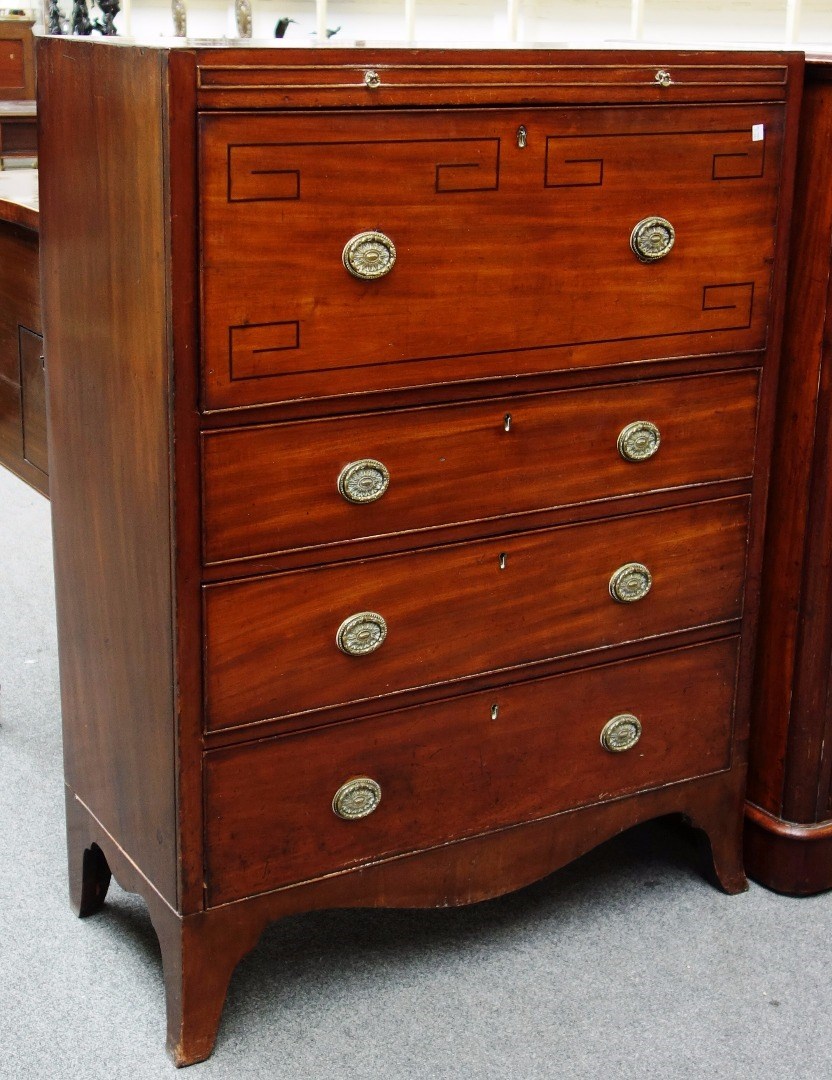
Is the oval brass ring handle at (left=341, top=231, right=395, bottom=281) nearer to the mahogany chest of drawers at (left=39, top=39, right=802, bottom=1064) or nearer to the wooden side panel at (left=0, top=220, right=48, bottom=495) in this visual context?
the mahogany chest of drawers at (left=39, top=39, right=802, bottom=1064)

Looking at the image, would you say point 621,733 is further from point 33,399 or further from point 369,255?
point 33,399

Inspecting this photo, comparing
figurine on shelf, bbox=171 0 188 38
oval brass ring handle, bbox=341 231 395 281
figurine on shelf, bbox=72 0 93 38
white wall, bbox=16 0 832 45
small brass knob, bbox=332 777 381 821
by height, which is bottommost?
small brass knob, bbox=332 777 381 821

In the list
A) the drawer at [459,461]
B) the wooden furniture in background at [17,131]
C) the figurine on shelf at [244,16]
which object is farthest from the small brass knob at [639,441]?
the wooden furniture in background at [17,131]

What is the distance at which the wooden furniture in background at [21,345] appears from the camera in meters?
2.20

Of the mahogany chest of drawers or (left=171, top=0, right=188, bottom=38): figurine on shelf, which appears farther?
(left=171, top=0, right=188, bottom=38): figurine on shelf

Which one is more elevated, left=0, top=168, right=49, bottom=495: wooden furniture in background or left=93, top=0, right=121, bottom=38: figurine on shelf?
left=93, top=0, right=121, bottom=38: figurine on shelf

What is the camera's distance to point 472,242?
5.83 ft

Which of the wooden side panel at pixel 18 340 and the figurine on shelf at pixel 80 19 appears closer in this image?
the wooden side panel at pixel 18 340

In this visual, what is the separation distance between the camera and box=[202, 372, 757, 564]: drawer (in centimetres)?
171

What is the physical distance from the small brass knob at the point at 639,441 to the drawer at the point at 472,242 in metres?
0.10

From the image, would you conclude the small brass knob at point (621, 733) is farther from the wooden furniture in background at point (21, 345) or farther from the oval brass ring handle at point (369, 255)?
the wooden furniture in background at point (21, 345)

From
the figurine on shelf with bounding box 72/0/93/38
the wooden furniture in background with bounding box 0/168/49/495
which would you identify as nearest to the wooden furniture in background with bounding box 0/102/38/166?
the figurine on shelf with bounding box 72/0/93/38

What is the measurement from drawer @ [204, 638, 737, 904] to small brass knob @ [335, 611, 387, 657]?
0.11 meters

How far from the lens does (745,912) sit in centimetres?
229
